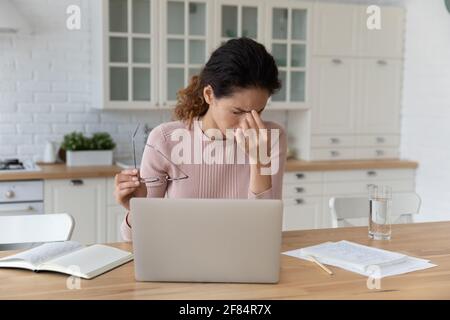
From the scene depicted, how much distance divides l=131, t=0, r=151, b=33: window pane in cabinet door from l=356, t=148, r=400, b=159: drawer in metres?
1.81

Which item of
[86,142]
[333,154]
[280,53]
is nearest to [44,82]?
[86,142]

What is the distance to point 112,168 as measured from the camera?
3.70 m

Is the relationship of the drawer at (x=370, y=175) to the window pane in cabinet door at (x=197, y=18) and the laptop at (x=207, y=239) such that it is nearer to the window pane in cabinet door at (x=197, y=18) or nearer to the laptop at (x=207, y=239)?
the window pane in cabinet door at (x=197, y=18)

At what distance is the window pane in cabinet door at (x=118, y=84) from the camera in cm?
384

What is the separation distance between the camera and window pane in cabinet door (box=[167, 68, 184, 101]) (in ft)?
13.0

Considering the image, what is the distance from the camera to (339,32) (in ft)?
13.9

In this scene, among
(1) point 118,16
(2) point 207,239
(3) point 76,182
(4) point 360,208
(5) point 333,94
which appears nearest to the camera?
(2) point 207,239

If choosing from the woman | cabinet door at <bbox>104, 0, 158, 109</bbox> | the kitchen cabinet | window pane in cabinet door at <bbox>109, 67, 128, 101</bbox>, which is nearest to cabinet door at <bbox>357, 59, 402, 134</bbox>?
the kitchen cabinet

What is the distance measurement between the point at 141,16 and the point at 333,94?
58.3 inches

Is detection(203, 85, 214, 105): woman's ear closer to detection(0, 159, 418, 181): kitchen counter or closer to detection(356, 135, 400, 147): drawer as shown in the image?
detection(0, 159, 418, 181): kitchen counter

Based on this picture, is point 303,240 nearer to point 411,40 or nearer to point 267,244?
point 267,244

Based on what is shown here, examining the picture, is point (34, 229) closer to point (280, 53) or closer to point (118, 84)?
point (118, 84)

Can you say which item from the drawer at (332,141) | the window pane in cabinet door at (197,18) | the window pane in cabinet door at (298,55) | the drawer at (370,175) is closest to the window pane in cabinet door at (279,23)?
the window pane in cabinet door at (298,55)
